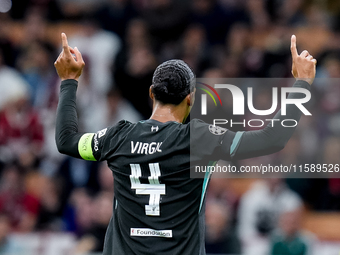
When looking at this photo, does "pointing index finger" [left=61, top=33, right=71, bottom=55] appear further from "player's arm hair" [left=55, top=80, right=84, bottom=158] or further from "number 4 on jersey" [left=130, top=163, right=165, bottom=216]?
"number 4 on jersey" [left=130, top=163, right=165, bottom=216]

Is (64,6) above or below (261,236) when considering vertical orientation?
above

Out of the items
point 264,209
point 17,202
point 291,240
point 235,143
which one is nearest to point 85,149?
point 235,143

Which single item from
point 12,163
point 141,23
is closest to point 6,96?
point 12,163

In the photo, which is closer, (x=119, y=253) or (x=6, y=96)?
(x=119, y=253)

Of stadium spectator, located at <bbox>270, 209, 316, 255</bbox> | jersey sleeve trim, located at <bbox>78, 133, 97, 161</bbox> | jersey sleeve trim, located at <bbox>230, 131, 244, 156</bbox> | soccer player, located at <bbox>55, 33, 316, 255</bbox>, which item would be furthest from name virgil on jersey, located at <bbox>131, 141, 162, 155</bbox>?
stadium spectator, located at <bbox>270, 209, 316, 255</bbox>

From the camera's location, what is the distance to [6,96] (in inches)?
378

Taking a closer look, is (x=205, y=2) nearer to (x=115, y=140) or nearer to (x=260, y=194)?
(x=260, y=194)

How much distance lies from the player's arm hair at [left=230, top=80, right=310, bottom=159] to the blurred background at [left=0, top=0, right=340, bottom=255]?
422 cm

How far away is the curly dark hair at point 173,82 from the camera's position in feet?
10.1

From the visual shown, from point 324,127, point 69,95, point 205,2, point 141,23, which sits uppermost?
point 205,2

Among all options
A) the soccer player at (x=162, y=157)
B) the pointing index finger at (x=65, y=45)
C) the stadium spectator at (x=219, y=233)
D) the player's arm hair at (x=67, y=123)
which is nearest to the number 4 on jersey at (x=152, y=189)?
the soccer player at (x=162, y=157)

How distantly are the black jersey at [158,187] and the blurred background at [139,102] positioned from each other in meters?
3.95

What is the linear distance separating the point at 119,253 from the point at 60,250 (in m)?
4.66

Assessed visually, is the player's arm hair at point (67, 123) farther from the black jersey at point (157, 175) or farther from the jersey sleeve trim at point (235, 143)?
the jersey sleeve trim at point (235, 143)
